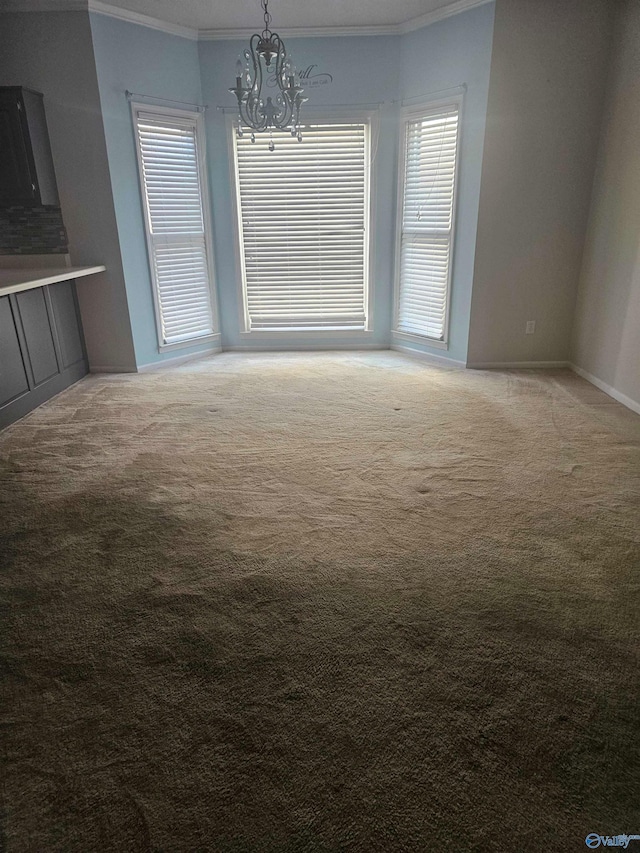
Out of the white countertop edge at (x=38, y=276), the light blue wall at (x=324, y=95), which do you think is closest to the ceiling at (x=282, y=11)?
the light blue wall at (x=324, y=95)

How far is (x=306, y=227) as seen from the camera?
218 inches

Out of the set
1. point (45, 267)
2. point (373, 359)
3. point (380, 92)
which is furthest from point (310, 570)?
point (380, 92)

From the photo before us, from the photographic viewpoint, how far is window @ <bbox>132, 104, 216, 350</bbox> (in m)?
4.83

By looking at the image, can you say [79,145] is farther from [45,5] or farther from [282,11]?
[282,11]

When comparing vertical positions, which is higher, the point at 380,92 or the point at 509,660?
the point at 380,92

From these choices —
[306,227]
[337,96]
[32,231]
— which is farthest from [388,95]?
[32,231]

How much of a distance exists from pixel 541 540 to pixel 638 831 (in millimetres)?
1265

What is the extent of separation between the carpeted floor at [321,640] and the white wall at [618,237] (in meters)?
0.89

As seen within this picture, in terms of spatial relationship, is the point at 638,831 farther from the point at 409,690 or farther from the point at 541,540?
the point at 541,540

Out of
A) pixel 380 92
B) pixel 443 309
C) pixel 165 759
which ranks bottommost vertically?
pixel 165 759

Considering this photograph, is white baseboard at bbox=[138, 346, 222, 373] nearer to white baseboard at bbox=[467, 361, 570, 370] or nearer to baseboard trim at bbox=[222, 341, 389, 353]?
baseboard trim at bbox=[222, 341, 389, 353]

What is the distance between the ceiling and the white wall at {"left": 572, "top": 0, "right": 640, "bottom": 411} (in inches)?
52.1

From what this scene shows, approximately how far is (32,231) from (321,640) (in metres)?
4.51

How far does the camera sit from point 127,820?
1.32 m
